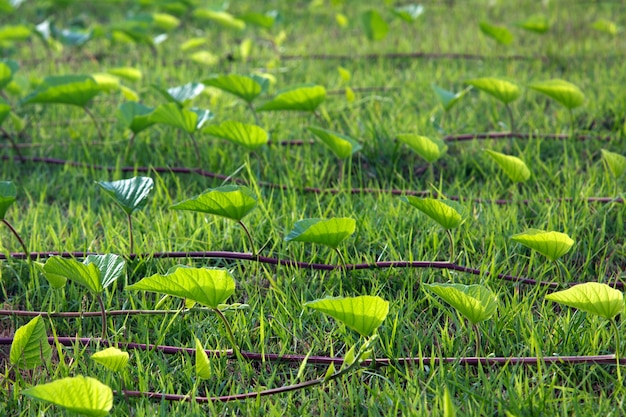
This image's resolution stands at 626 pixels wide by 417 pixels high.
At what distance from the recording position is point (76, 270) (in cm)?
124

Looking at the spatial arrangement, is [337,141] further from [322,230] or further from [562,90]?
[562,90]

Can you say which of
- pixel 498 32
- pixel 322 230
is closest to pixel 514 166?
pixel 322 230

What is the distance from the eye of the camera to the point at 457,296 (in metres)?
1.18

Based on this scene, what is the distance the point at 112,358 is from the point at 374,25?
227 cm

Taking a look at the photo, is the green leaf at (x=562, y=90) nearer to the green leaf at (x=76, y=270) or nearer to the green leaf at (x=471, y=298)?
the green leaf at (x=471, y=298)

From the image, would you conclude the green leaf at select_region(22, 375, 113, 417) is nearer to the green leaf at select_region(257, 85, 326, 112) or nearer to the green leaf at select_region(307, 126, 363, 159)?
the green leaf at select_region(307, 126, 363, 159)

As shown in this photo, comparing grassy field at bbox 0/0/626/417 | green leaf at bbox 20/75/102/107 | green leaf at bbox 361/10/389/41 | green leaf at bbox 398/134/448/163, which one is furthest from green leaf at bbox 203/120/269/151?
green leaf at bbox 361/10/389/41

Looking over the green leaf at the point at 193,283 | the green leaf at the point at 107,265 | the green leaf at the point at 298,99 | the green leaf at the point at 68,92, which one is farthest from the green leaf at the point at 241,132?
the green leaf at the point at 193,283

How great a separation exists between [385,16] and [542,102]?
4.89 ft

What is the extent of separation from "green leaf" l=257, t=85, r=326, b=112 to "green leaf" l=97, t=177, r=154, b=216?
2.07ft

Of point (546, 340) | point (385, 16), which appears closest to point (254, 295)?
point (546, 340)

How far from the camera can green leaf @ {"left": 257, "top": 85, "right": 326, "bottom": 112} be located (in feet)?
6.51

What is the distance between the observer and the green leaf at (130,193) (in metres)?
1.42

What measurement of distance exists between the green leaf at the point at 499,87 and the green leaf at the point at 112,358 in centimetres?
127
